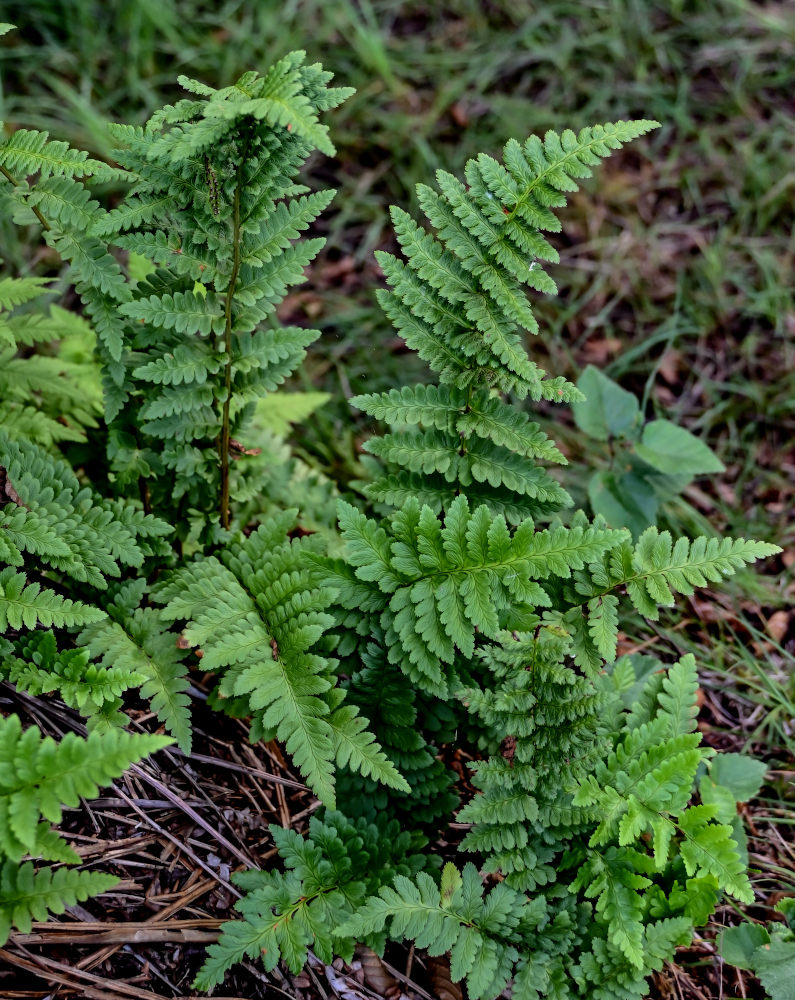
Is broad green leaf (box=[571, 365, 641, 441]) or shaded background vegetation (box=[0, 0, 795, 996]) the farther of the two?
shaded background vegetation (box=[0, 0, 795, 996])

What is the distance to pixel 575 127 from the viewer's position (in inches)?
217

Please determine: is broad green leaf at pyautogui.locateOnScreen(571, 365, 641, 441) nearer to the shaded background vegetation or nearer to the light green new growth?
the shaded background vegetation

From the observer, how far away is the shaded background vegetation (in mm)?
4934

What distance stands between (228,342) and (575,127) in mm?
3547

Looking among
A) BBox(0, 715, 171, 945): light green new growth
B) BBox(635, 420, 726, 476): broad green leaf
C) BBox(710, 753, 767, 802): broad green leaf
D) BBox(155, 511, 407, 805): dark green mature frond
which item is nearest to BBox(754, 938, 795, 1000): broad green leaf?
BBox(710, 753, 767, 802): broad green leaf

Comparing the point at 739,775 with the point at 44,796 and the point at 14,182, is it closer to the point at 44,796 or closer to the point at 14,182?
the point at 44,796

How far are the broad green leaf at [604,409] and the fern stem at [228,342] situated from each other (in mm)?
1755

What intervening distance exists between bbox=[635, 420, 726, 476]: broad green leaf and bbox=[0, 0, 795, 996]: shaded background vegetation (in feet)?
1.77

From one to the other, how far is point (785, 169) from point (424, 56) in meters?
2.41

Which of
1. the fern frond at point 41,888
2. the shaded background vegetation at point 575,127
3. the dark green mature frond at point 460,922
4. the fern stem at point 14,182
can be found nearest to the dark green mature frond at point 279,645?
the dark green mature frond at point 460,922

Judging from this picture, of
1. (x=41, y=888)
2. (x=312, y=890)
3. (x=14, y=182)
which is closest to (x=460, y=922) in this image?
(x=312, y=890)

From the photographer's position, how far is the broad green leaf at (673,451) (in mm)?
3934

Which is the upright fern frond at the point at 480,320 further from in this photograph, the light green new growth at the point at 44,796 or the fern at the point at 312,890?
the light green new growth at the point at 44,796

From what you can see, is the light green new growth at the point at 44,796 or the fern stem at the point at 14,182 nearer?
the light green new growth at the point at 44,796
